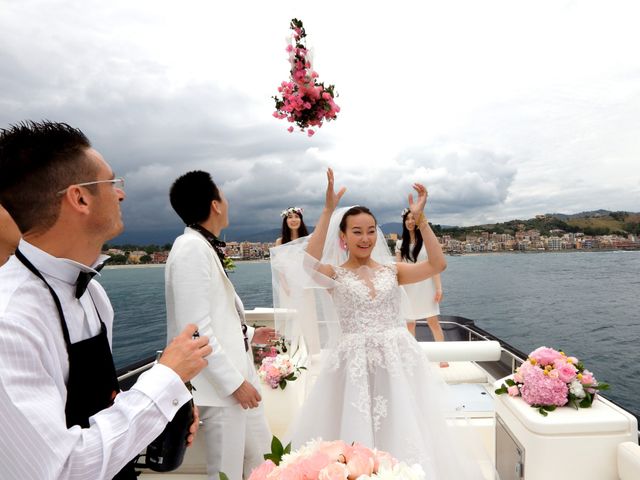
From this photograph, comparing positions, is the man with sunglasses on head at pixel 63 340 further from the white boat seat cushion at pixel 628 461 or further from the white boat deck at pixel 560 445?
the white boat seat cushion at pixel 628 461

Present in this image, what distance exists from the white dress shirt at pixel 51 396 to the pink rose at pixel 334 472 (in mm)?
420

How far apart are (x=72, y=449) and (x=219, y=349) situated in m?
1.09

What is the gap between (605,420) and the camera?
212cm

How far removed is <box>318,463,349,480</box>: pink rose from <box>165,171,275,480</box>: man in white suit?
3.85ft

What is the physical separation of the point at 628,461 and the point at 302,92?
9.92 ft

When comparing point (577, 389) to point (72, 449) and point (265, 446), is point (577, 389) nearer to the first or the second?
point (265, 446)

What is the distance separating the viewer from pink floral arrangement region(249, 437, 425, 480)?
832mm

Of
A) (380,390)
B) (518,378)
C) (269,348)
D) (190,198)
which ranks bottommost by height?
(269,348)

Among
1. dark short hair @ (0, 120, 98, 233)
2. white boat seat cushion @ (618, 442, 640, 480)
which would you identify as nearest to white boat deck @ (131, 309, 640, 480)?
white boat seat cushion @ (618, 442, 640, 480)

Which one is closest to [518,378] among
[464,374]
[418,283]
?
[464,374]

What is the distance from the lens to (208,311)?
1938 mm

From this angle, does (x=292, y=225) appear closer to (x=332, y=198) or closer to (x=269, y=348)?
(x=269, y=348)

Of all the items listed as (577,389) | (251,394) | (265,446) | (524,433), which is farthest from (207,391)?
(577,389)

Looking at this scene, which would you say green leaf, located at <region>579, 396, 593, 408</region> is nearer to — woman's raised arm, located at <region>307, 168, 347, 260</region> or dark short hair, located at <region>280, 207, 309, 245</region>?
woman's raised arm, located at <region>307, 168, 347, 260</region>
